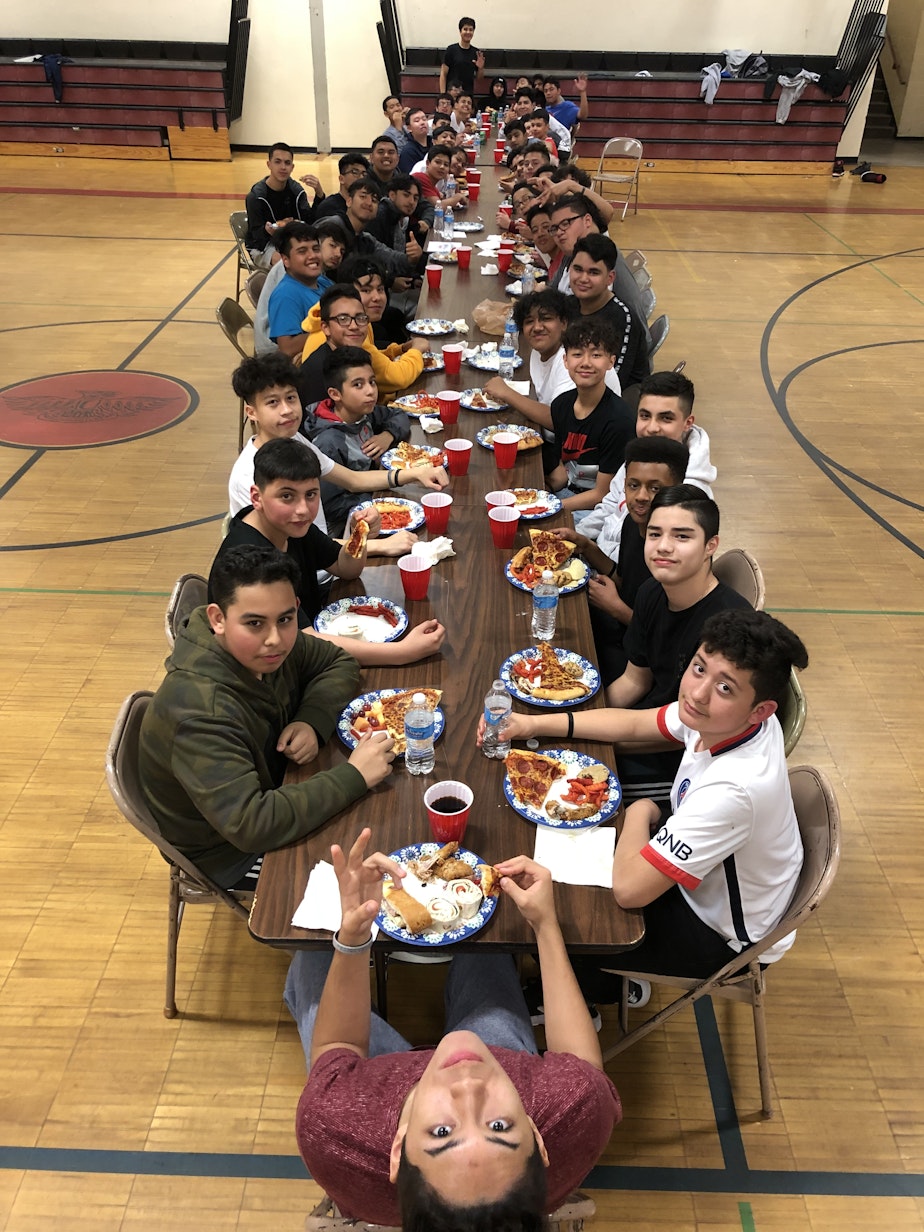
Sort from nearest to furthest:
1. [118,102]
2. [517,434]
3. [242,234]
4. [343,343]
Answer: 1. [517,434]
2. [343,343]
3. [242,234]
4. [118,102]

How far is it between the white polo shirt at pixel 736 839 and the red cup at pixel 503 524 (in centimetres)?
124

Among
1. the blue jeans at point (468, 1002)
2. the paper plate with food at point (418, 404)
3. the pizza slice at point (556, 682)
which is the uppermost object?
the paper plate with food at point (418, 404)

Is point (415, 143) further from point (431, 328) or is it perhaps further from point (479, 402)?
point (479, 402)

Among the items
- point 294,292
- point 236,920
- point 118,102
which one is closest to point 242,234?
point 294,292

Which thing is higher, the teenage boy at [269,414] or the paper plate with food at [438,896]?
the teenage boy at [269,414]

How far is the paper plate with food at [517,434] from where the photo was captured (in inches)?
158

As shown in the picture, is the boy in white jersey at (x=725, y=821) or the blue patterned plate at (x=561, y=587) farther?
the blue patterned plate at (x=561, y=587)

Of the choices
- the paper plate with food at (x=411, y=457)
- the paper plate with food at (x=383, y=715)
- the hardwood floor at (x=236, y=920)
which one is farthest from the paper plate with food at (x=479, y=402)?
the paper plate with food at (x=383, y=715)

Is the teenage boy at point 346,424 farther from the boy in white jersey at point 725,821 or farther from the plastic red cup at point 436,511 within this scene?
the boy in white jersey at point 725,821

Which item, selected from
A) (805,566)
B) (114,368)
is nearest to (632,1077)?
(805,566)

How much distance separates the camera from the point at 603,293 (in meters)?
4.79

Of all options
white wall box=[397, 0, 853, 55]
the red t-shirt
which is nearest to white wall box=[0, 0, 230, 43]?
white wall box=[397, 0, 853, 55]

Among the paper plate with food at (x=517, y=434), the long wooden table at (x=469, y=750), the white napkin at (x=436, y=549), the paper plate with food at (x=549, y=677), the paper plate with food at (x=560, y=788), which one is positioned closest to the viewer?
the long wooden table at (x=469, y=750)

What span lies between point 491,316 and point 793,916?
14.3ft
